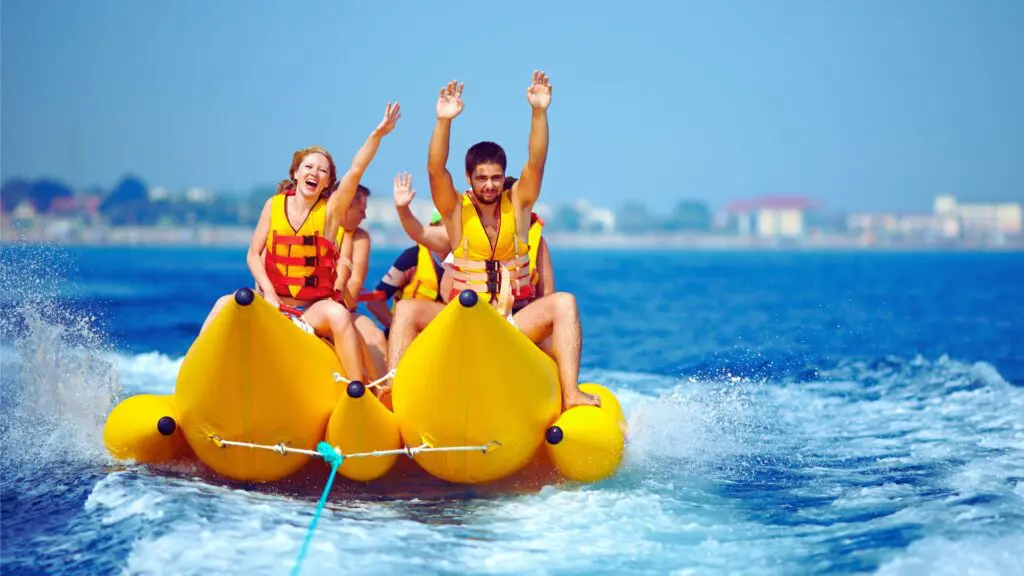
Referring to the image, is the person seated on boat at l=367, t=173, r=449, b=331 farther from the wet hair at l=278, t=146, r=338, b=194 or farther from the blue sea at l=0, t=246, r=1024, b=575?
the blue sea at l=0, t=246, r=1024, b=575

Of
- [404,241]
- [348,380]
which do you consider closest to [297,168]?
[348,380]

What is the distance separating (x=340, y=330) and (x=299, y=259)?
1.33ft

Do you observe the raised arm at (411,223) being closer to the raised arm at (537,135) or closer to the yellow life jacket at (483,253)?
the yellow life jacket at (483,253)

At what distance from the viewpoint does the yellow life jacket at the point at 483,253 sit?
185 inches

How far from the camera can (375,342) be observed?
5.09m

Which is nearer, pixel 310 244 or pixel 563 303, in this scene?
pixel 563 303

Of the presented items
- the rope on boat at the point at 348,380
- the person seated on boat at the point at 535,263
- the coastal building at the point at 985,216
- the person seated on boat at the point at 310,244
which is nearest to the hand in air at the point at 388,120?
the person seated on boat at the point at 310,244

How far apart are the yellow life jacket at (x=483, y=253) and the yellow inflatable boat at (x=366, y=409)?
50 centimetres

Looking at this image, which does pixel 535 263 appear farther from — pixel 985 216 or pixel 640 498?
pixel 985 216

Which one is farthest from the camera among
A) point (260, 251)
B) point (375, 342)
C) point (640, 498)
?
point (375, 342)

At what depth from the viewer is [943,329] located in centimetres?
1628

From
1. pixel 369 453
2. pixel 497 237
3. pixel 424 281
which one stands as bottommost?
pixel 369 453

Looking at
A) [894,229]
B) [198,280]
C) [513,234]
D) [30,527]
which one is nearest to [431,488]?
[513,234]

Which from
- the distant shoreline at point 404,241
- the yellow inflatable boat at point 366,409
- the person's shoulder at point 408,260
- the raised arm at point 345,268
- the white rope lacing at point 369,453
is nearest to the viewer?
the yellow inflatable boat at point 366,409
